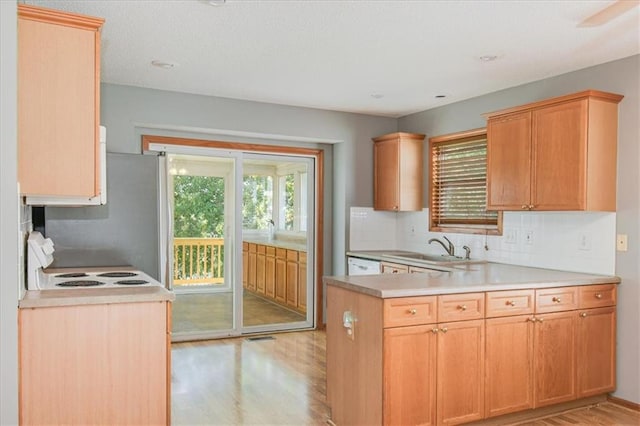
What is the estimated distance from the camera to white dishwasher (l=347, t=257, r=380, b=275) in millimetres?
5273

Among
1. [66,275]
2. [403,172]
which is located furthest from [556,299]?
[66,275]

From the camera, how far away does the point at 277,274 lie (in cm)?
598

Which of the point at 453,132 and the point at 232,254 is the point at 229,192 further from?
the point at 453,132

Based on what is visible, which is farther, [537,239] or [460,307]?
[537,239]

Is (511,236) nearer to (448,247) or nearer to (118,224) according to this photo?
(448,247)

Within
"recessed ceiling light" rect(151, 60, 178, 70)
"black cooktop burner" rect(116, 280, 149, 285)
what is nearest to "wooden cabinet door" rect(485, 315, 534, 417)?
"black cooktop burner" rect(116, 280, 149, 285)

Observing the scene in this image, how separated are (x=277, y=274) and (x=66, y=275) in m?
2.73

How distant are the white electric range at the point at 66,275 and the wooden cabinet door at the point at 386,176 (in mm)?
2857

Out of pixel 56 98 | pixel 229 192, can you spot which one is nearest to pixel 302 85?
pixel 229 192

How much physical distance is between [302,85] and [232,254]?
201 cm

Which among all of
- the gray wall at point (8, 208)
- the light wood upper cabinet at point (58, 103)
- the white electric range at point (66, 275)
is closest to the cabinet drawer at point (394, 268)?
the white electric range at point (66, 275)

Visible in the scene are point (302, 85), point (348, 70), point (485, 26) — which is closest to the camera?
point (485, 26)

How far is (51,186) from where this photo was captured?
8.17 feet

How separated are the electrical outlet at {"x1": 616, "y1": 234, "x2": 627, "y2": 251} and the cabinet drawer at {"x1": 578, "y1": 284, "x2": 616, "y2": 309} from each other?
0.27 meters
